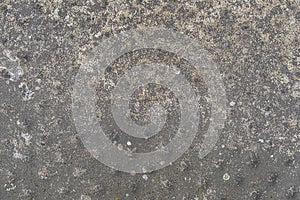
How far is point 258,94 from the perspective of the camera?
2.02 metres

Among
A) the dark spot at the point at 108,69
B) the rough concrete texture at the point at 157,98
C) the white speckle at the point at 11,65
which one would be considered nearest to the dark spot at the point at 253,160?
the rough concrete texture at the point at 157,98

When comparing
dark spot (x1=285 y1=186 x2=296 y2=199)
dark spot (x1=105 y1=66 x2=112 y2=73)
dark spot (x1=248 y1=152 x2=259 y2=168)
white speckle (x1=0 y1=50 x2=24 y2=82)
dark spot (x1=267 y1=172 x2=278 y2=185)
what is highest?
dark spot (x1=105 y1=66 x2=112 y2=73)

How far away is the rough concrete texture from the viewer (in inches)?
79.5

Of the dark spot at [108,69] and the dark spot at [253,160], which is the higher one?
the dark spot at [108,69]

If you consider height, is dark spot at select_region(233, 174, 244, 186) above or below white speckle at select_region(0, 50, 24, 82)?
below

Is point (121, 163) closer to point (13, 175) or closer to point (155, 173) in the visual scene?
point (155, 173)

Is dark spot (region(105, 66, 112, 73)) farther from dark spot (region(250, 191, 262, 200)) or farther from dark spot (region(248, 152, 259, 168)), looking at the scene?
dark spot (region(250, 191, 262, 200))

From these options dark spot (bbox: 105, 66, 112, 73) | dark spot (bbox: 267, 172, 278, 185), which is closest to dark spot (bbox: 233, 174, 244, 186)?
dark spot (bbox: 267, 172, 278, 185)

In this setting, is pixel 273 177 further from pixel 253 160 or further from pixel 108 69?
pixel 108 69

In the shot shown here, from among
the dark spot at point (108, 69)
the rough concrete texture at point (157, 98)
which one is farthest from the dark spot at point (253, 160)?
the dark spot at point (108, 69)

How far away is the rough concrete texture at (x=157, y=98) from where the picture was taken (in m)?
2.02

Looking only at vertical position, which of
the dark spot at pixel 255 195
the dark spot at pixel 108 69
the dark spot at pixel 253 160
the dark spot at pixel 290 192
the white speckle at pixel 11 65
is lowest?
the dark spot at pixel 255 195

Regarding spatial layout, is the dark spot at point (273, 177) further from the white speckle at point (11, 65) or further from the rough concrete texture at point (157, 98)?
the white speckle at point (11, 65)

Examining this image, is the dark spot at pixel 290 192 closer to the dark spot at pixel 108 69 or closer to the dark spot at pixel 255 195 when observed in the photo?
the dark spot at pixel 255 195
